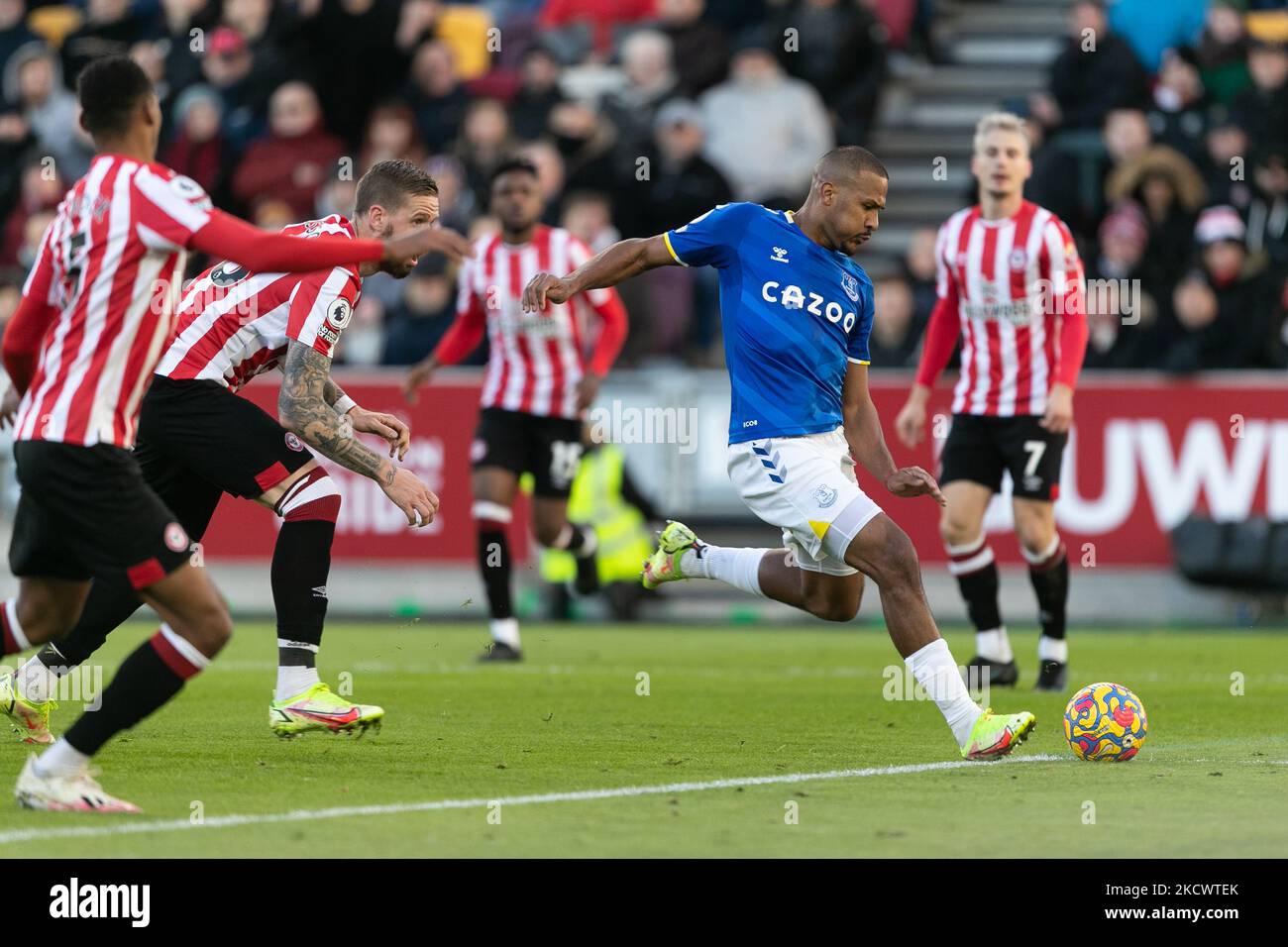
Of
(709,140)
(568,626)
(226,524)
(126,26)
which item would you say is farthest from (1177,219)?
(126,26)

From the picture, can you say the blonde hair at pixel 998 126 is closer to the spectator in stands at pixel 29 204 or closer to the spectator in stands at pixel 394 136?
the spectator in stands at pixel 394 136

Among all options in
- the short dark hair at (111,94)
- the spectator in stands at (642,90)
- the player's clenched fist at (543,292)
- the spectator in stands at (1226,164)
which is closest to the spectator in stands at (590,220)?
the spectator in stands at (642,90)

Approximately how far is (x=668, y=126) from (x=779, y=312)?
389 inches

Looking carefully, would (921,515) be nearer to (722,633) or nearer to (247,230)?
(722,633)

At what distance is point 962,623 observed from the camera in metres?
14.7

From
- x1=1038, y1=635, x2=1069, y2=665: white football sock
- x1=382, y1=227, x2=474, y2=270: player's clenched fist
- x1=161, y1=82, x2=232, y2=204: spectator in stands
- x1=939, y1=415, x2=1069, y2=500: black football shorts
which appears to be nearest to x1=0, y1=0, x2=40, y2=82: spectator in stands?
x1=161, y1=82, x2=232, y2=204: spectator in stands

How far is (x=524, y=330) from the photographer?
40.2 feet

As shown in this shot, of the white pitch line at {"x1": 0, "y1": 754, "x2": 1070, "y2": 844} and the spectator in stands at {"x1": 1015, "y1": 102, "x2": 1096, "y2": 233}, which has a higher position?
the spectator in stands at {"x1": 1015, "y1": 102, "x2": 1096, "y2": 233}

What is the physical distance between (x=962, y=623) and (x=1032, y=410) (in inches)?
182

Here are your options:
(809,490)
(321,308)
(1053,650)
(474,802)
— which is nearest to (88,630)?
(321,308)

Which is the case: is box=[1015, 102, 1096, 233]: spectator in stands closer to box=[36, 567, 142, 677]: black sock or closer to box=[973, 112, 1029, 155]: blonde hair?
box=[973, 112, 1029, 155]: blonde hair

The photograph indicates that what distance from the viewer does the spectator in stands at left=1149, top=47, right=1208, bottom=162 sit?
16.4m

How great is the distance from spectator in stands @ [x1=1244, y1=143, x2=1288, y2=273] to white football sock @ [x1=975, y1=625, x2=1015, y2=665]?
6306 mm

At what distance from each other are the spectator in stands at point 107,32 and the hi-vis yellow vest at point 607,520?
8.10 metres
